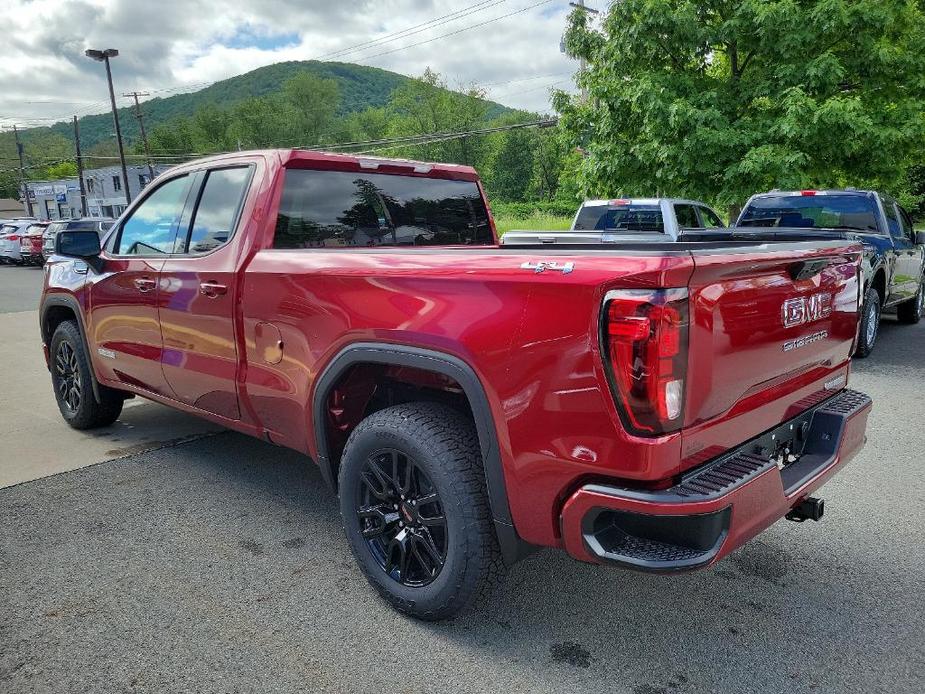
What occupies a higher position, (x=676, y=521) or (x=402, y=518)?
(x=676, y=521)

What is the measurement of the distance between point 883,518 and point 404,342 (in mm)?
2714

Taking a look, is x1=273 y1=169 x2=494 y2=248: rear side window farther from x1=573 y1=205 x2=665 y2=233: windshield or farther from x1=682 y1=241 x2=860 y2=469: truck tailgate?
x1=573 y1=205 x2=665 y2=233: windshield

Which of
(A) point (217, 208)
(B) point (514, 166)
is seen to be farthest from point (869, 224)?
(B) point (514, 166)

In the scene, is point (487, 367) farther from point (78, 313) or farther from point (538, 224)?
point (538, 224)

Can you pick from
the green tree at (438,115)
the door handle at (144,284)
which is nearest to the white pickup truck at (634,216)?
the door handle at (144,284)

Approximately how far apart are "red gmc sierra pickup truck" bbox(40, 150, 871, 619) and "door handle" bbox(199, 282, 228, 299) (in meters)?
0.01

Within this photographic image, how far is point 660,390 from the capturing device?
1.97 m

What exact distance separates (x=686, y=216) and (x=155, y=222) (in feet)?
27.1

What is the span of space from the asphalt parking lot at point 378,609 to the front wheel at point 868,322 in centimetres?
363

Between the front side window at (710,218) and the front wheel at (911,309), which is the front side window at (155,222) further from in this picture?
the front wheel at (911,309)

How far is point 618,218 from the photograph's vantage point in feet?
32.2

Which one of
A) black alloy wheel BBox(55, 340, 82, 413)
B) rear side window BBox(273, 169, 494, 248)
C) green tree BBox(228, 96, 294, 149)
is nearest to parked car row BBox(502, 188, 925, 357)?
rear side window BBox(273, 169, 494, 248)

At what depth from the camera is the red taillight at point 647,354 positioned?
1.94m

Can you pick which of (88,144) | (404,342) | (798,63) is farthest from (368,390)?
(88,144)
